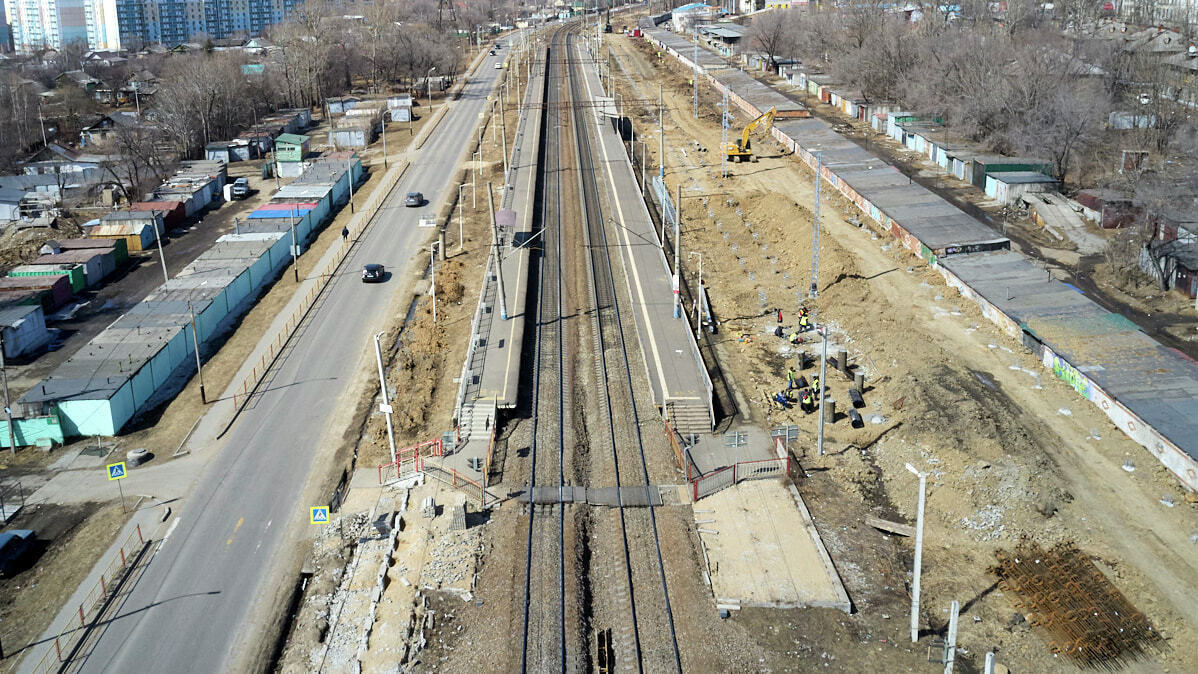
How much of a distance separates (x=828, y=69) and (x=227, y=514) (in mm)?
93027

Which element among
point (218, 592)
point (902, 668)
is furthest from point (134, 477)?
point (902, 668)

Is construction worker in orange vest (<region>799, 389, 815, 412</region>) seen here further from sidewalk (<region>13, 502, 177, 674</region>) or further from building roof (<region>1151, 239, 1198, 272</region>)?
sidewalk (<region>13, 502, 177, 674</region>)

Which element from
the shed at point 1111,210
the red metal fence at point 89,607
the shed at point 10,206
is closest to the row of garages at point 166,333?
the red metal fence at point 89,607

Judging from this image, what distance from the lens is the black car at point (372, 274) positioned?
5312cm

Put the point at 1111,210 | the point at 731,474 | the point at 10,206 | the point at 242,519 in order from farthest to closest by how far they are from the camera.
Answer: the point at 10,206
the point at 1111,210
the point at 731,474
the point at 242,519

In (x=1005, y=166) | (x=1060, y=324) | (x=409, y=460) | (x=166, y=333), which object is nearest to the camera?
(x=409, y=460)

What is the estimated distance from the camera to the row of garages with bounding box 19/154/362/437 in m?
36.7

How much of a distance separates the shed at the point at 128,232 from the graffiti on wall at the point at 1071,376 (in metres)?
53.5

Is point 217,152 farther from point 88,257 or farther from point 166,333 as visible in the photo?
point 166,333

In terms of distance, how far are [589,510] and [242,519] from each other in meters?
11.2

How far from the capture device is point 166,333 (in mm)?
42562

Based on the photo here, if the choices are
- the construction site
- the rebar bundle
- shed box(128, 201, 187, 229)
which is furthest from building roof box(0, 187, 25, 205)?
the rebar bundle

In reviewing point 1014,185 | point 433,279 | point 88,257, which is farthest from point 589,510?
point 1014,185

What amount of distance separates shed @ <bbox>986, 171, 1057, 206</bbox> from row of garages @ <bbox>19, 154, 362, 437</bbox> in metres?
42.9
